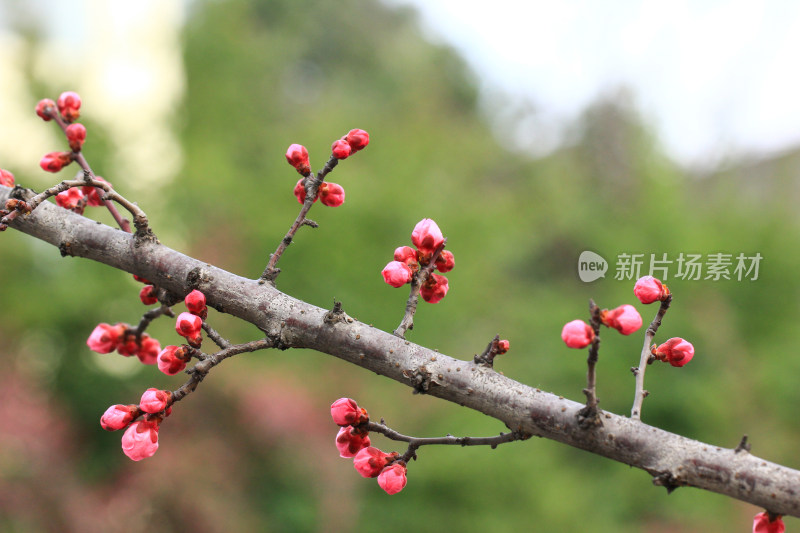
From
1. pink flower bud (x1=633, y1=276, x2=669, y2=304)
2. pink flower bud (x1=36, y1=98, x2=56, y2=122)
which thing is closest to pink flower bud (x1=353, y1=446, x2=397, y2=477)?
pink flower bud (x1=633, y1=276, x2=669, y2=304)

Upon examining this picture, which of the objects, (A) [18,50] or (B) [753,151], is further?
(B) [753,151]

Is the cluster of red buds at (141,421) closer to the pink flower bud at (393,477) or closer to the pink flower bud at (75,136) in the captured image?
the pink flower bud at (393,477)

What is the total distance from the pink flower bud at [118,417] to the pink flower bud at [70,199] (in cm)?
50

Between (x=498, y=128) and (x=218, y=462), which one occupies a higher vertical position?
(x=498, y=128)

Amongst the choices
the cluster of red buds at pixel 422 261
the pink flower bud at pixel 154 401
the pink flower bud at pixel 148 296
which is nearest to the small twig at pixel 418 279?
the cluster of red buds at pixel 422 261

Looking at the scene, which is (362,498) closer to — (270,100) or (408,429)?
(408,429)

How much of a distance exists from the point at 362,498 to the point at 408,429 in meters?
0.96

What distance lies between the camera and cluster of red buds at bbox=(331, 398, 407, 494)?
39.1 inches

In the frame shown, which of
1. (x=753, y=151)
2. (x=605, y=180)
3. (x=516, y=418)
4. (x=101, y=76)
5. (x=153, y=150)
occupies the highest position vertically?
(x=605, y=180)

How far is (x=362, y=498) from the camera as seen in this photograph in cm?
612

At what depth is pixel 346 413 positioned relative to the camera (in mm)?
991

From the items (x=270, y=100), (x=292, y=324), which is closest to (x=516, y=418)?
(x=292, y=324)

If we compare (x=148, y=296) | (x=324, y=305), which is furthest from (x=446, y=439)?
(x=324, y=305)

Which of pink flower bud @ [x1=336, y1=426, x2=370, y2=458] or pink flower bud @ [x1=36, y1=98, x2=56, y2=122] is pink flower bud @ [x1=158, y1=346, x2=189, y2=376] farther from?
pink flower bud @ [x1=36, y1=98, x2=56, y2=122]
